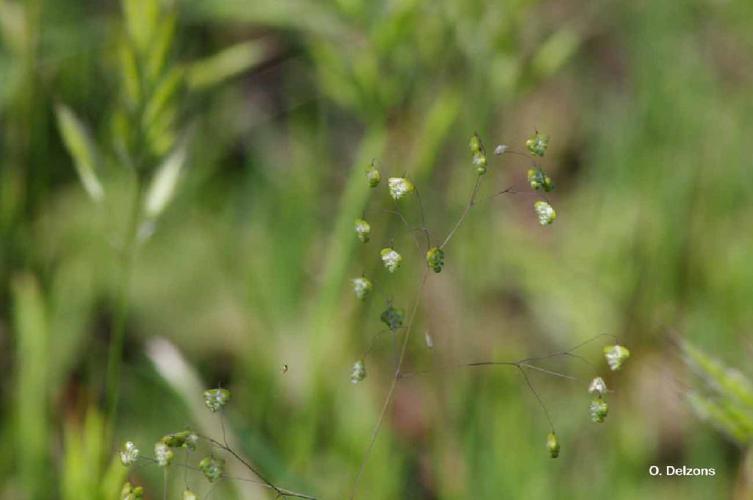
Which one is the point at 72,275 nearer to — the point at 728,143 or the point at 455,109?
the point at 455,109

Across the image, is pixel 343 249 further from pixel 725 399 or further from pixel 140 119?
pixel 725 399

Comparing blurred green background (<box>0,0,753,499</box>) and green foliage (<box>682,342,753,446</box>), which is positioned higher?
blurred green background (<box>0,0,753,499</box>)

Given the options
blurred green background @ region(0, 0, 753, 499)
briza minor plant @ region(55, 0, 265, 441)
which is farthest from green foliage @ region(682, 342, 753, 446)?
briza minor plant @ region(55, 0, 265, 441)

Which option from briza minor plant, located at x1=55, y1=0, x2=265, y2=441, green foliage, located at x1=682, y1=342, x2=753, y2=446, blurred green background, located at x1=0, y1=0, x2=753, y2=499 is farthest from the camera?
blurred green background, located at x1=0, y1=0, x2=753, y2=499

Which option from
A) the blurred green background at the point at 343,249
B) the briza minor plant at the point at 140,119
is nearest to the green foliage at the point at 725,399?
the blurred green background at the point at 343,249

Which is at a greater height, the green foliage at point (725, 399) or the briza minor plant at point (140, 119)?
the briza minor plant at point (140, 119)

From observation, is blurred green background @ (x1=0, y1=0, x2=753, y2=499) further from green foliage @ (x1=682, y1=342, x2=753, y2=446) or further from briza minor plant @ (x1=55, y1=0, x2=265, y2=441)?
green foliage @ (x1=682, y1=342, x2=753, y2=446)

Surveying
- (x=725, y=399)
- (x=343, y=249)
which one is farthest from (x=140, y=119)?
(x=725, y=399)

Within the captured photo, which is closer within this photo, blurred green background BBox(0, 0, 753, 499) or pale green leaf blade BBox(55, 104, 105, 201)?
pale green leaf blade BBox(55, 104, 105, 201)

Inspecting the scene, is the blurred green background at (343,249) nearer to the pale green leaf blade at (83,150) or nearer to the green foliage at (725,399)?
the pale green leaf blade at (83,150)
